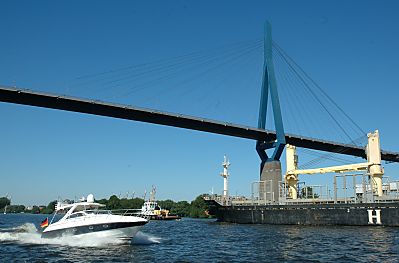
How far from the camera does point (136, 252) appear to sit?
23.5 m

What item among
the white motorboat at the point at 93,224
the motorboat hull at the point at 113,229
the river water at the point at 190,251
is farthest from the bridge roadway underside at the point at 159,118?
the motorboat hull at the point at 113,229

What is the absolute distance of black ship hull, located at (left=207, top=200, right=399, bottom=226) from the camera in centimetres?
4725

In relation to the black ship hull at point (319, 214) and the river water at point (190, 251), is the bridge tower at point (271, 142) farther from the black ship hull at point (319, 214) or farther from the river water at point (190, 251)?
the river water at point (190, 251)

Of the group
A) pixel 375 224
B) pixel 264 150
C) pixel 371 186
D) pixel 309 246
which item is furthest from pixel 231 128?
pixel 309 246

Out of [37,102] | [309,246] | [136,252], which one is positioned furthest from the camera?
[37,102]

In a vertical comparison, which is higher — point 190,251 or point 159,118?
point 159,118

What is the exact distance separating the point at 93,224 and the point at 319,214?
114 feet

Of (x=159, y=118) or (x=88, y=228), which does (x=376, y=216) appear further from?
(x=88, y=228)

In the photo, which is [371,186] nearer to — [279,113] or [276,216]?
[276,216]

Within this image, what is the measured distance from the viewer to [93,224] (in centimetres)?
2630

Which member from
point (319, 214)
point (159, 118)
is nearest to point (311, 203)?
point (319, 214)

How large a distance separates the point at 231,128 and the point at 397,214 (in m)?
28.0

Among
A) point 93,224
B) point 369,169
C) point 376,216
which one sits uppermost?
point 369,169

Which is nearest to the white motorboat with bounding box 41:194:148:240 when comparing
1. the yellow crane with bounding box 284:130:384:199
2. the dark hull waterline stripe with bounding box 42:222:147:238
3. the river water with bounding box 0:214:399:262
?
the dark hull waterline stripe with bounding box 42:222:147:238
